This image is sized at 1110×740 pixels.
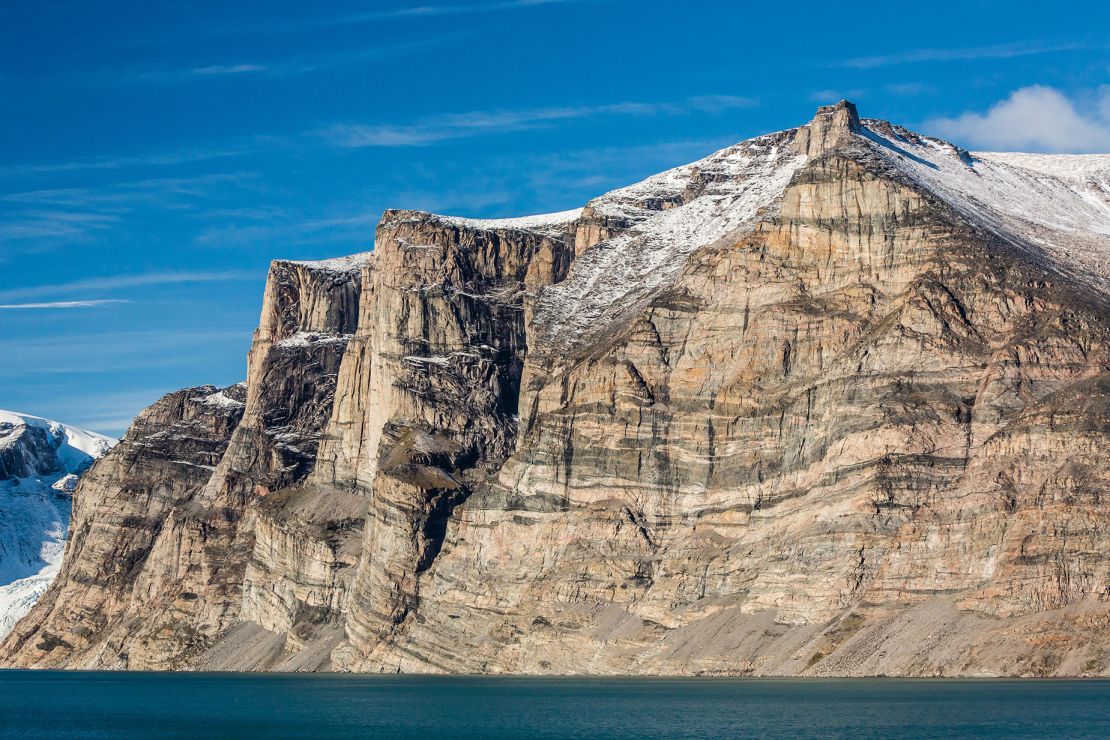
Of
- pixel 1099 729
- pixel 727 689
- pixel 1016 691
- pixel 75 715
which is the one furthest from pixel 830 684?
pixel 75 715

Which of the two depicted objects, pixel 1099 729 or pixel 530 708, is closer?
pixel 1099 729

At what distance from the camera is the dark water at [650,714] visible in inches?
5561

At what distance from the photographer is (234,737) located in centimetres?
14588

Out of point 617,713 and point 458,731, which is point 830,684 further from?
point 458,731

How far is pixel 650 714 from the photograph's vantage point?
527ft

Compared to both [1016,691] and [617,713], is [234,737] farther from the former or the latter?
[1016,691]

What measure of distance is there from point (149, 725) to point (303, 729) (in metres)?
17.0

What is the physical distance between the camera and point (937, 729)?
13712 centimetres

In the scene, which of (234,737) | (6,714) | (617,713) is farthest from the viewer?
(6,714)

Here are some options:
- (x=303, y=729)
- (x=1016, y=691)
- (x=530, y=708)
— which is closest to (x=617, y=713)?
(x=530, y=708)

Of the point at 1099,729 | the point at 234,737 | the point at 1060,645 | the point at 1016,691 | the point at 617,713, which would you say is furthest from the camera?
the point at 1060,645

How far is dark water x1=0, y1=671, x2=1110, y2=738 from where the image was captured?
A: 141250mm

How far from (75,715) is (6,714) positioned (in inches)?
342

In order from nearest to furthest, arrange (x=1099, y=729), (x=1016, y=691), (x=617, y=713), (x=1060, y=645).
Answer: (x=1099, y=729) → (x=617, y=713) → (x=1016, y=691) → (x=1060, y=645)
